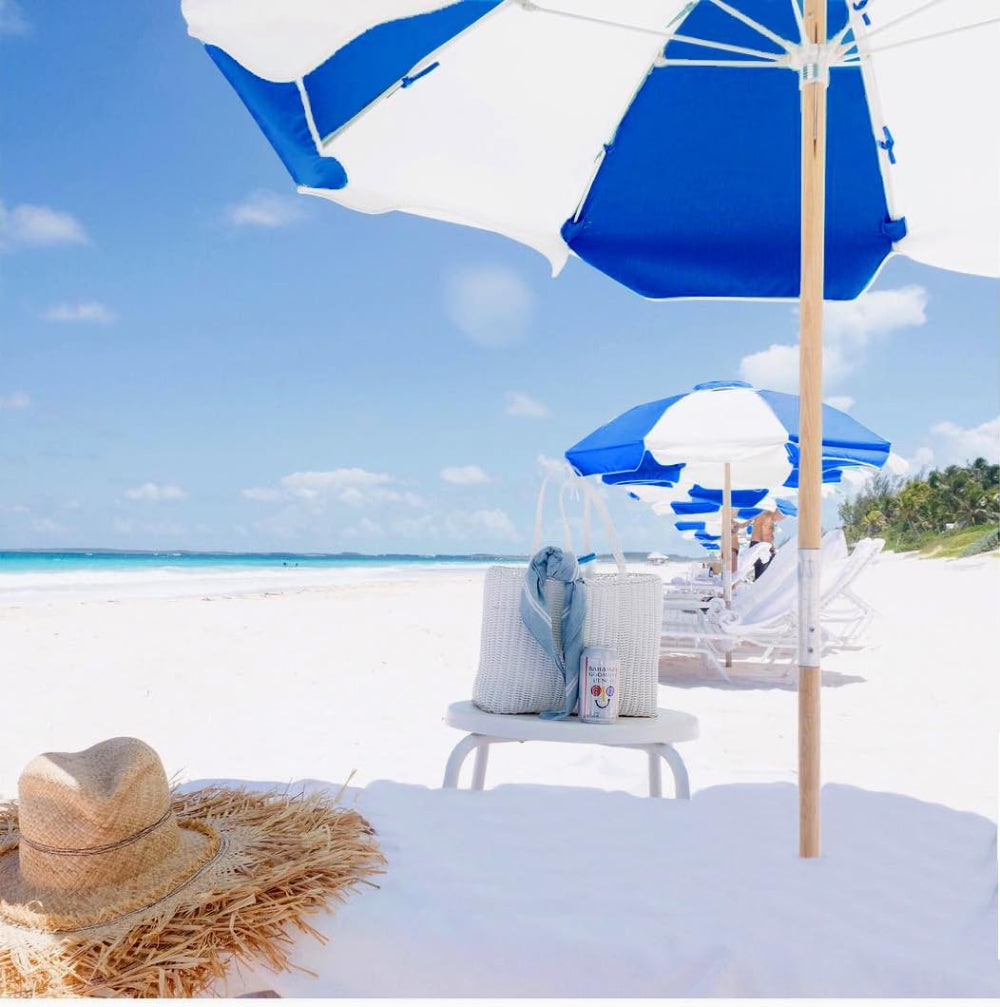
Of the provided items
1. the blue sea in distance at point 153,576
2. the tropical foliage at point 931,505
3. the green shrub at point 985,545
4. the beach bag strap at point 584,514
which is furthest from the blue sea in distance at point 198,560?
the beach bag strap at point 584,514

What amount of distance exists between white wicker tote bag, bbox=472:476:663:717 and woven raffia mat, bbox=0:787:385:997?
2.83ft

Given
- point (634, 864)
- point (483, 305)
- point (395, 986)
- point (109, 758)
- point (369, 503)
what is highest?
point (483, 305)

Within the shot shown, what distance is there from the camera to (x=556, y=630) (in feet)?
8.24

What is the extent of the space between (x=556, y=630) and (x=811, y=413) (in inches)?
38.3

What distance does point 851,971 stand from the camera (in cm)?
138

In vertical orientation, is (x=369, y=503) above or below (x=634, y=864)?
above

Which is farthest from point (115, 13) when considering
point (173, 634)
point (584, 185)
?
point (584, 185)

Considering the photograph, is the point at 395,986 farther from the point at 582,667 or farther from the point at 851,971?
the point at 582,667

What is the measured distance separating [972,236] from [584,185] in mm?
1212

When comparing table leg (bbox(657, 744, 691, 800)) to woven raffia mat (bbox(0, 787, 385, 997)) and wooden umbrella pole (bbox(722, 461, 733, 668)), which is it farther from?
wooden umbrella pole (bbox(722, 461, 733, 668))

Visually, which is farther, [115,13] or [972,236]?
[115,13]

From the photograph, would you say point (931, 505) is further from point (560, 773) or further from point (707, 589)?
point (560, 773)

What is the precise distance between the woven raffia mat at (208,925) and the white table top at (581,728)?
0.69m

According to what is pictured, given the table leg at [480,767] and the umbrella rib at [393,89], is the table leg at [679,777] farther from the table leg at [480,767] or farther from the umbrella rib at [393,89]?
the umbrella rib at [393,89]
